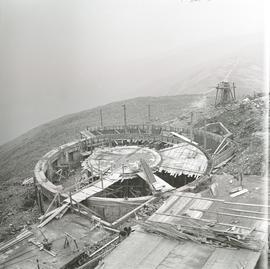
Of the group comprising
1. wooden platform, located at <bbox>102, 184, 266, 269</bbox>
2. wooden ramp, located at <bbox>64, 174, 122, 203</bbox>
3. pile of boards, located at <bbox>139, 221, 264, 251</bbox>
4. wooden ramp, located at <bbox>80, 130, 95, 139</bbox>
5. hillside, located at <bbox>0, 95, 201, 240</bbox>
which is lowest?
→ hillside, located at <bbox>0, 95, 201, 240</bbox>

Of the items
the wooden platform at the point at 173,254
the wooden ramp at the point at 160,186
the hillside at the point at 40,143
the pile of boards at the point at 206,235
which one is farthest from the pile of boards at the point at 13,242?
the wooden ramp at the point at 160,186

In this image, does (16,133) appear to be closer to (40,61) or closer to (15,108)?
(15,108)

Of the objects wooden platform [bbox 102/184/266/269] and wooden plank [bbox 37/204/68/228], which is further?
wooden plank [bbox 37/204/68/228]

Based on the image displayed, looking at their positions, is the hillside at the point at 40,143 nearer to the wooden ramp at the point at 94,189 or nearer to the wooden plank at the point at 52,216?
the wooden plank at the point at 52,216

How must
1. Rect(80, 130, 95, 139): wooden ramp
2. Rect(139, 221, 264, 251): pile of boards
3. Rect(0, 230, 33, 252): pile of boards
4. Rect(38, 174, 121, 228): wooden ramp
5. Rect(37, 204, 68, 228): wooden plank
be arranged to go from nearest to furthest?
Rect(139, 221, 264, 251): pile of boards
Rect(0, 230, 33, 252): pile of boards
Rect(37, 204, 68, 228): wooden plank
Rect(38, 174, 121, 228): wooden ramp
Rect(80, 130, 95, 139): wooden ramp

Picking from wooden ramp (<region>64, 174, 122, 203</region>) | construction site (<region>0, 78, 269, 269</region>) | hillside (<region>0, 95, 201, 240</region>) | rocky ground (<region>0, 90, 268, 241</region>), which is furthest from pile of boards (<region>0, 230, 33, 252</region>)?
hillside (<region>0, 95, 201, 240</region>)

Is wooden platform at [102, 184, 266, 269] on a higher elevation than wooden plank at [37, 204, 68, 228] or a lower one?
higher

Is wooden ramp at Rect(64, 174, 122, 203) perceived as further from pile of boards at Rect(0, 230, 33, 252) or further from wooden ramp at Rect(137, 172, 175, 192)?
pile of boards at Rect(0, 230, 33, 252)
